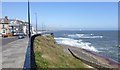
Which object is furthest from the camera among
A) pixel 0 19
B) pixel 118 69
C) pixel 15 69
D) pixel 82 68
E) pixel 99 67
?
pixel 0 19

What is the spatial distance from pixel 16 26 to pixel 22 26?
3634mm

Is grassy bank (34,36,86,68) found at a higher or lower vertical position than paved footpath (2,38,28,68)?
lower

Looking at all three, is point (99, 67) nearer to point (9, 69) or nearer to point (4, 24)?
point (9, 69)

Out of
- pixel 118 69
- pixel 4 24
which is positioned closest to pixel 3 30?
pixel 4 24

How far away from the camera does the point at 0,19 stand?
4776 inches

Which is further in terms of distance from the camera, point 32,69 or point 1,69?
point 1,69

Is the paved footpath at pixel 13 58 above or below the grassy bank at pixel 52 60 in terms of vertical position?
above

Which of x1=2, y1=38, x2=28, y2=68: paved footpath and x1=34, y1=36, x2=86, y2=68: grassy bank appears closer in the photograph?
x1=2, y1=38, x2=28, y2=68: paved footpath

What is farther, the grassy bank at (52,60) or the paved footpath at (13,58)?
the grassy bank at (52,60)

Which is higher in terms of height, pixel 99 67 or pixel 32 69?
pixel 32 69

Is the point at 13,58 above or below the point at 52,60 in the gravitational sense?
above

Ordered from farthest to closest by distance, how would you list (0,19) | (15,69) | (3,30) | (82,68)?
(0,19)
(3,30)
(82,68)
(15,69)

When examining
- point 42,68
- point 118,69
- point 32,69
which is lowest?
point 118,69

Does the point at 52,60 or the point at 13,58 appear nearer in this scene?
the point at 13,58
